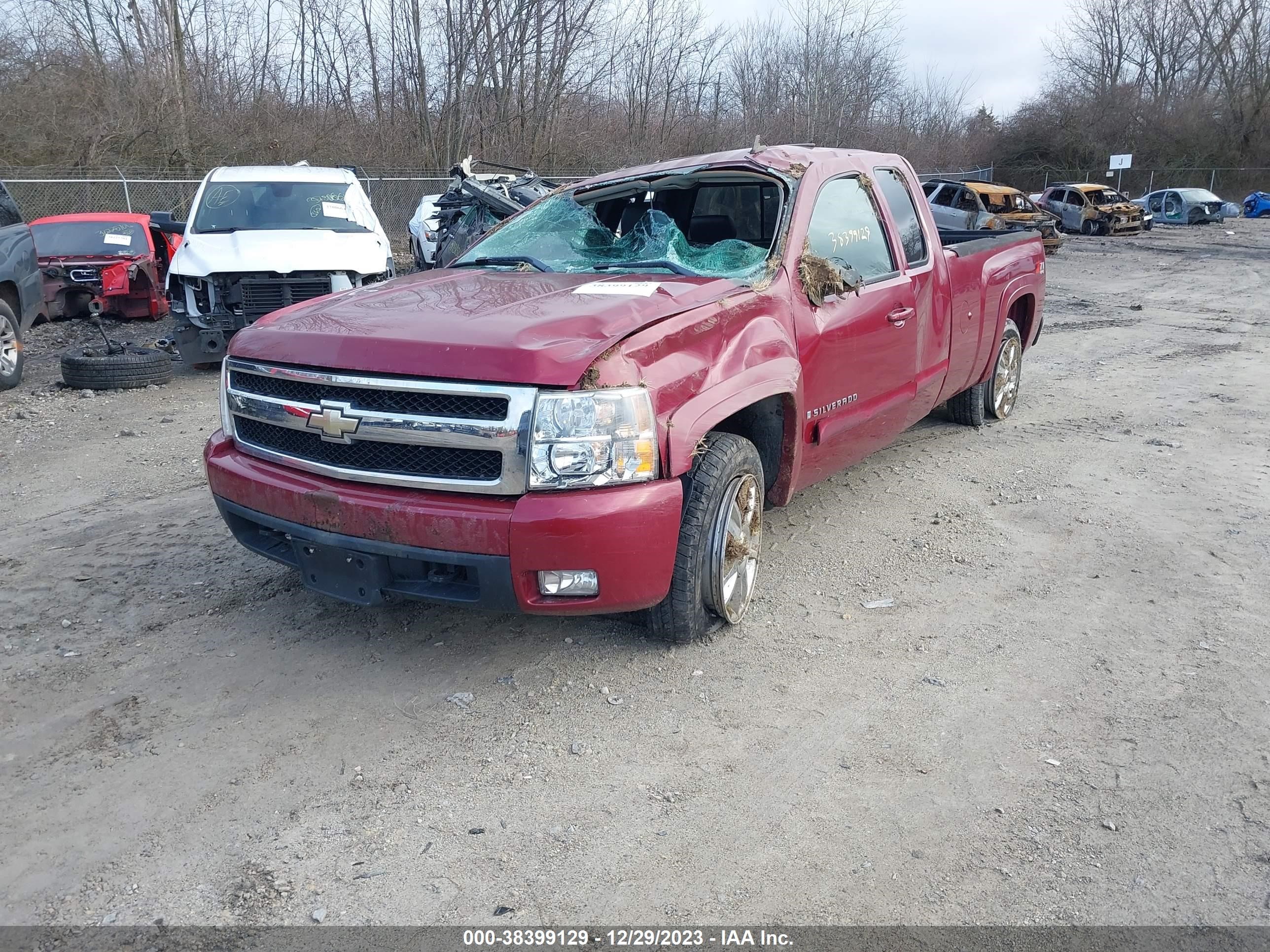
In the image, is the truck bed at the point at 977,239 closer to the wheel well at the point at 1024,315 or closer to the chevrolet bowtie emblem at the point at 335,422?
the wheel well at the point at 1024,315

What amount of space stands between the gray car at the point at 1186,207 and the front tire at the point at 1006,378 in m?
30.2

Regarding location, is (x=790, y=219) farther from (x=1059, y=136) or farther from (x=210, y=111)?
(x=1059, y=136)

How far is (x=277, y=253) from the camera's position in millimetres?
9242

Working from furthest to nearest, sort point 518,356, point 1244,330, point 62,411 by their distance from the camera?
point 1244,330
point 62,411
point 518,356

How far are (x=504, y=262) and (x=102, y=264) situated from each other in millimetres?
9529

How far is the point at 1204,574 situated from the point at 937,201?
2050 centimetres

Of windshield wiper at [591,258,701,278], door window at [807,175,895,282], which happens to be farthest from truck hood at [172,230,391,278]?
door window at [807,175,895,282]

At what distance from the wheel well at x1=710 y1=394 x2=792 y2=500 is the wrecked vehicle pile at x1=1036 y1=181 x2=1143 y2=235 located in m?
28.0

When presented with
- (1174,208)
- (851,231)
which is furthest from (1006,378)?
(1174,208)

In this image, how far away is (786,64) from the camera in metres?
39.9

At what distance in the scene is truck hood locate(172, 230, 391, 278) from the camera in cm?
896

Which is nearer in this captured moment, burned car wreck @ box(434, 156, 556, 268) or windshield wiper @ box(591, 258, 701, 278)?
windshield wiper @ box(591, 258, 701, 278)

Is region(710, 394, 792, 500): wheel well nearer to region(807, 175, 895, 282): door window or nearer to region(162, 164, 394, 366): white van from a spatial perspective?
region(807, 175, 895, 282): door window

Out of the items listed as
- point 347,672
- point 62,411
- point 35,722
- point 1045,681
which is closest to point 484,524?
point 347,672
